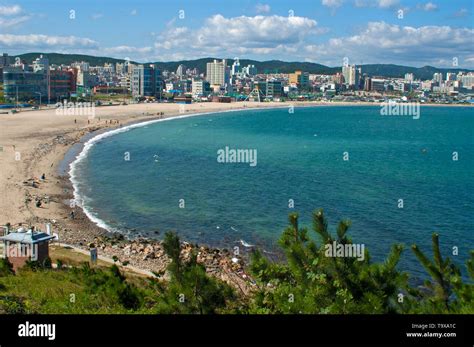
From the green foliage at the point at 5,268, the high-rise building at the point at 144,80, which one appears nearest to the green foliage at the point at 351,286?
the green foliage at the point at 5,268

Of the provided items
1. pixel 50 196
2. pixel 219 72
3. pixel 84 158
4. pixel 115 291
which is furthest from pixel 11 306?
pixel 219 72

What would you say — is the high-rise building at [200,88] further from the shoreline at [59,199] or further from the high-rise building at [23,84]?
the shoreline at [59,199]

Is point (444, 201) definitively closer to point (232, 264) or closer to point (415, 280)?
→ point (415, 280)

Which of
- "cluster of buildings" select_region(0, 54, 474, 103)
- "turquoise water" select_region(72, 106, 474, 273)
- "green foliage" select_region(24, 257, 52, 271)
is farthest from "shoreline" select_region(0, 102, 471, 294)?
"cluster of buildings" select_region(0, 54, 474, 103)

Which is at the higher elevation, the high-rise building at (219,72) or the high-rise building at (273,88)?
the high-rise building at (219,72)

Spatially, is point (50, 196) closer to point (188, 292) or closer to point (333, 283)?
point (188, 292)
